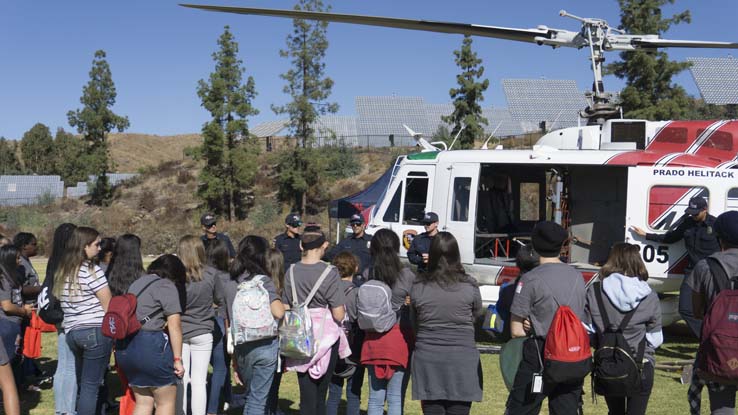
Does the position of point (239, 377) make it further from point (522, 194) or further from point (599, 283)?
point (522, 194)

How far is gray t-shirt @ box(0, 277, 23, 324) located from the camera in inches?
244

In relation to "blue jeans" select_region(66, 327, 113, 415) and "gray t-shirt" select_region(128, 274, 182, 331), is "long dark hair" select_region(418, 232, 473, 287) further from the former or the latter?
"blue jeans" select_region(66, 327, 113, 415)

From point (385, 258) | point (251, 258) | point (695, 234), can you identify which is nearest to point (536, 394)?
point (385, 258)

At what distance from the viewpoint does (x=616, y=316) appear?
4.91 metres

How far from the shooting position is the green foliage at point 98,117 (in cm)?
4109

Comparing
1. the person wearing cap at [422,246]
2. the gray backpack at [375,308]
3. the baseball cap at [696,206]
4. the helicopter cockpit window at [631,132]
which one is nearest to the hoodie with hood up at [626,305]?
the gray backpack at [375,308]

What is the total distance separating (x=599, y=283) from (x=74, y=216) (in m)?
39.4

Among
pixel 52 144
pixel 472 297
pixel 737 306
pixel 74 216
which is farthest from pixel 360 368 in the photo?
pixel 52 144

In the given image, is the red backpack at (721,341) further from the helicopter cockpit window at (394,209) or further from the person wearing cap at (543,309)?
the helicopter cockpit window at (394,209)

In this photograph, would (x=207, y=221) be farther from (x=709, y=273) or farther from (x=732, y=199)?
(x=732, y=199)

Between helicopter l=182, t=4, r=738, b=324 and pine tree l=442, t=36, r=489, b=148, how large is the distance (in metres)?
24.2

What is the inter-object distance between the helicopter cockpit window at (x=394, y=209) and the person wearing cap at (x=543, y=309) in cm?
637

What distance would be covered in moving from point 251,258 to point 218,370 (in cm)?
146

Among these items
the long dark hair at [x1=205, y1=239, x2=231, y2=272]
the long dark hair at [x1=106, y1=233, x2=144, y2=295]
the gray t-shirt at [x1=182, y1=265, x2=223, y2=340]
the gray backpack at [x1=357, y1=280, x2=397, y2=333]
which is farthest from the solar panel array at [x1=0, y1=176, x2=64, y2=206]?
the gray backpack at [x1=357, y1=280, x2=397, y2=333]
